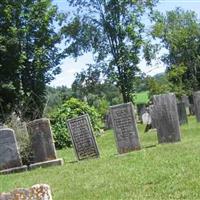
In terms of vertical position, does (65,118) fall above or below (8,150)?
above

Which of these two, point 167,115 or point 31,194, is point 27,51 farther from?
point 31,194

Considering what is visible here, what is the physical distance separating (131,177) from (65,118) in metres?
17.3

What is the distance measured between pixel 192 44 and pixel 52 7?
2722 centimetres

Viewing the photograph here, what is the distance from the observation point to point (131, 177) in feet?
34.3

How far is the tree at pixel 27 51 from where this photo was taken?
44.2 metres

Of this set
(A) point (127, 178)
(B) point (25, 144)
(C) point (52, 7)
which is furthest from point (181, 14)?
(A) point (127, 178)

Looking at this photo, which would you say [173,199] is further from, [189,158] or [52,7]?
[52,7]

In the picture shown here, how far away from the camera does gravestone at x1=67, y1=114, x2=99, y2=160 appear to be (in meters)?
16.1

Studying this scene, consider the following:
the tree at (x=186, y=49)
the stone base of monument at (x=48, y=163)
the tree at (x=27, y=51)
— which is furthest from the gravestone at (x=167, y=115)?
the tree at (x=186, y=49)

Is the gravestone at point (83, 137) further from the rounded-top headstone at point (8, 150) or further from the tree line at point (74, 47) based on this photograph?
the tree line at point (74, 47)

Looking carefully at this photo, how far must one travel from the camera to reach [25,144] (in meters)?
17.1

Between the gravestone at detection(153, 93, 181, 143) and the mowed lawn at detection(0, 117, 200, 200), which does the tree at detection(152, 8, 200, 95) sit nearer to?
the gravestone at detection(153, 93, 181, 143)

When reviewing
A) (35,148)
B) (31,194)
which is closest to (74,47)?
(35,148)

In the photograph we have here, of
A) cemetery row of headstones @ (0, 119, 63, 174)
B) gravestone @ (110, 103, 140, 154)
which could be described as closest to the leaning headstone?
gravestone @ (110, 103, 140, 154)
